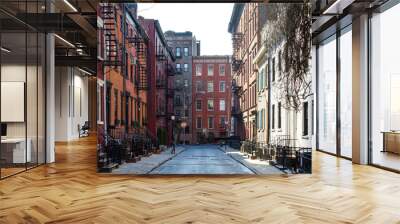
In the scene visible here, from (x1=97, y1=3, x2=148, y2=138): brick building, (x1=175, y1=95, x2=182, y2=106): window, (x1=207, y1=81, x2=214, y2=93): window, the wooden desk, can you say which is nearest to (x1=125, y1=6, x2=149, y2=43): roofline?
(x1=97, y1=3, x2=148, y2=138): brick building

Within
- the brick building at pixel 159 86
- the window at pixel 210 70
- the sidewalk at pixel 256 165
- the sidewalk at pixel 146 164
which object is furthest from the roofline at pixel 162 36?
the sidewalk at pixel 256 165

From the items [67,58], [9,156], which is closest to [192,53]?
[9,156]

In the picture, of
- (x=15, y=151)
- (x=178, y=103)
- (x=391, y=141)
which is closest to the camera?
(x=178, y=103)

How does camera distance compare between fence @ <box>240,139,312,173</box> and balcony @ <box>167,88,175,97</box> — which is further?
balcony @ <box>167,88,175,97</box>

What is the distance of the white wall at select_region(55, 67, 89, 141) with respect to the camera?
1692 centimetres

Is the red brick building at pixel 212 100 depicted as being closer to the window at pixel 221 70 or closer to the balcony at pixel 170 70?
the window at pixel 221 70

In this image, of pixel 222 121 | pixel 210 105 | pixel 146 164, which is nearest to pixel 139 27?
pixel 210 105

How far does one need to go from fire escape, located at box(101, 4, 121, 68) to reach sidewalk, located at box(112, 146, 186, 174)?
1577 millimetres

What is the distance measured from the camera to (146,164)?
22.4 feet

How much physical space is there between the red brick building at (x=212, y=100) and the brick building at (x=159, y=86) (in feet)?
1.43

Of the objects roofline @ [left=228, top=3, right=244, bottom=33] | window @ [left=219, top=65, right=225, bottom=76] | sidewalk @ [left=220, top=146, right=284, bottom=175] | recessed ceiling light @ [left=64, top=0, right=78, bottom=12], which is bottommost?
sidewalk @ [left=220, top=146, right=284, bottom=175]

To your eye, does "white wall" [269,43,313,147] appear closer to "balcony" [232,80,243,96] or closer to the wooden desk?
"balcony" [232,80,243,96]

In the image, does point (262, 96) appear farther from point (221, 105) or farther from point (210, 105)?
point (210, 105)

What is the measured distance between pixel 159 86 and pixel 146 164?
4.24 feet
